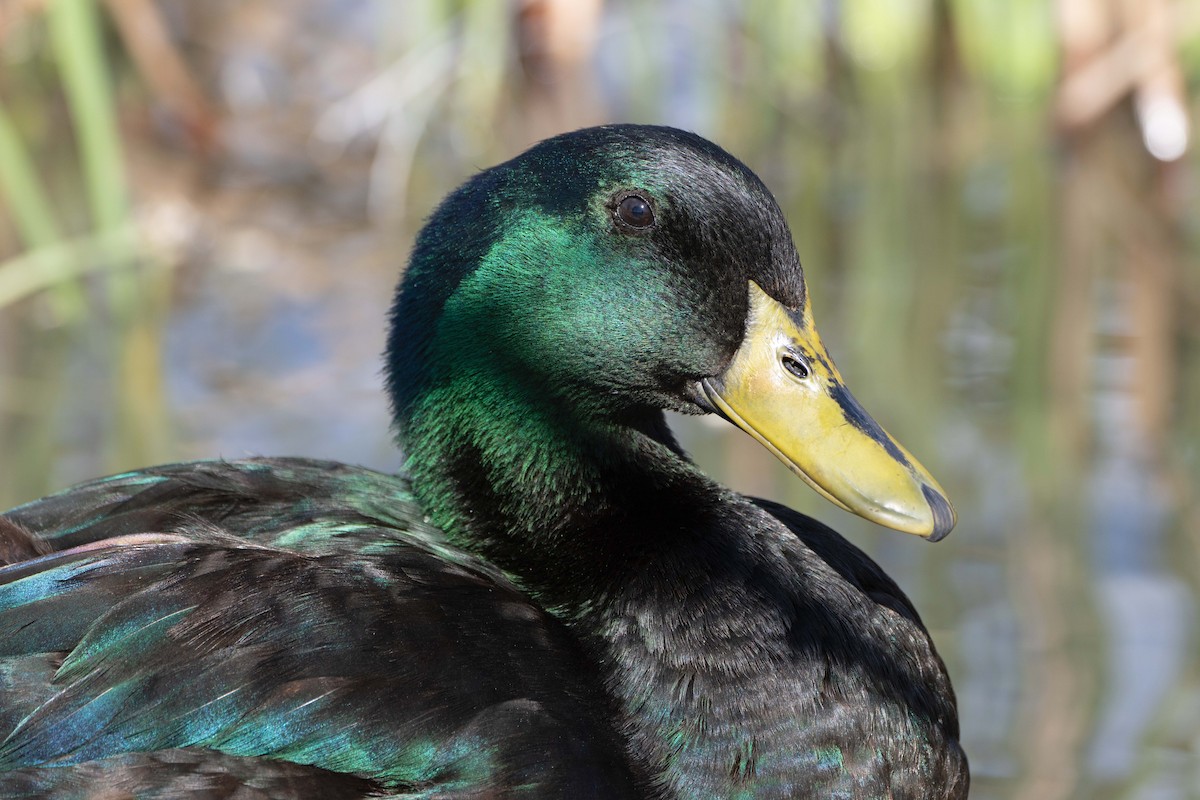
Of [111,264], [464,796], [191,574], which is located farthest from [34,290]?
[464,796]

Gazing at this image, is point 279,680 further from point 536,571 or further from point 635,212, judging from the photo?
point 635,212

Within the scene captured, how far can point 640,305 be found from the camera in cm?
345

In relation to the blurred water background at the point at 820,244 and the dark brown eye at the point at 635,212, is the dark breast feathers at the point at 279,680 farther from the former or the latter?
the blurred water background at the point at 820,244

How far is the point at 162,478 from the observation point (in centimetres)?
363

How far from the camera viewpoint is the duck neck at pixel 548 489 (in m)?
3.54

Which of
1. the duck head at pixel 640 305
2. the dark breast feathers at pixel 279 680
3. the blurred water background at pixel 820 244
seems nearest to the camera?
the dark breast feathers at pixel 279 680

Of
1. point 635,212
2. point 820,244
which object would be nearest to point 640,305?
point 635,212

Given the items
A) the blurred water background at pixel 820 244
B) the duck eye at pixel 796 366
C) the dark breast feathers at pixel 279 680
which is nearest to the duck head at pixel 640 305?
the duck eye at pixel 796 366

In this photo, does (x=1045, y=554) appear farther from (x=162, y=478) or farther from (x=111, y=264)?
(x=111, y=264)

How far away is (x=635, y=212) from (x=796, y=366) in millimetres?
442

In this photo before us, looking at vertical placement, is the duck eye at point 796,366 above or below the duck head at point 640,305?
below

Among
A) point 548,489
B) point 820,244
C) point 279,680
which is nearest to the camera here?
point 279,680

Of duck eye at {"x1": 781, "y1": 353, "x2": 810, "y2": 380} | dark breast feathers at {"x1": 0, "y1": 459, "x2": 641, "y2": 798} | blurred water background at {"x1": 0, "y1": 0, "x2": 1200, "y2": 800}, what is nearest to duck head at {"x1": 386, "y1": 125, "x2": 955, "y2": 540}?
duck eye at {"x1": 781, "y1": 353, "x2": 810, "y2": 380}

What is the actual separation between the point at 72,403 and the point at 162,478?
101 inches
